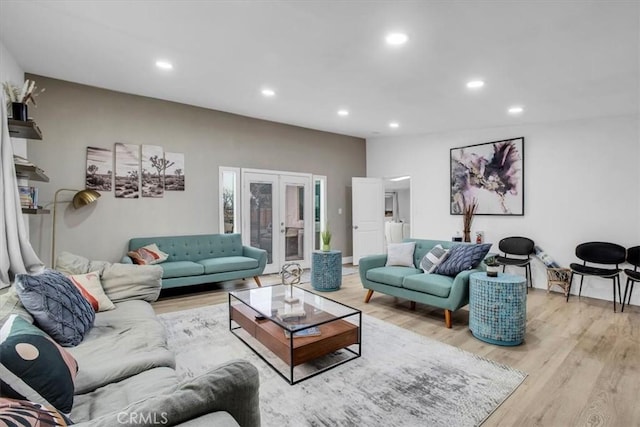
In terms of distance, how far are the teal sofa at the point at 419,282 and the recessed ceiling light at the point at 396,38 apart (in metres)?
2.28

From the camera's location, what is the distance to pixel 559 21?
7.99 ft

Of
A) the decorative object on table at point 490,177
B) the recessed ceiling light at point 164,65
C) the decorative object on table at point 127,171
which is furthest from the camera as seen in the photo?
the decorative object on table at point 490,177

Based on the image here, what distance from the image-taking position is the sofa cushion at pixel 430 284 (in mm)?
3314

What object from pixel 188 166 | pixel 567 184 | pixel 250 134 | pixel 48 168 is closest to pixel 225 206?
pixel 188 166

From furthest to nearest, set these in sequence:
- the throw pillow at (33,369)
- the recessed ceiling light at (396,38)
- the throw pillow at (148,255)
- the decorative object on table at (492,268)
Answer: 1. the throw pillow at (148,255)
2. the decorative object on table at (492,268)
3. the recessed ceiling light at (396,38)
4. the throw pillow at (33,369)

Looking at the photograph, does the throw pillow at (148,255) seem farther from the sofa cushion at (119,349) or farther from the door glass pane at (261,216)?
the sofa cushion at (119,349)

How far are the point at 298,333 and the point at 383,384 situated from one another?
72cm

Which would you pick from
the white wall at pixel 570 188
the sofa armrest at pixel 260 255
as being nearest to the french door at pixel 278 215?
the sofa armrest at pixel 260 255

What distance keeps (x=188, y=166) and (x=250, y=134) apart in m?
1.25

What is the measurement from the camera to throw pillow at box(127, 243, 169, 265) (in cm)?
427

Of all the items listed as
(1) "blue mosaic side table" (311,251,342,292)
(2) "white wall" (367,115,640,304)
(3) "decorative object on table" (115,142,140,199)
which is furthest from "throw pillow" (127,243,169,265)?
(2) "white wall" (367,115,640,304)

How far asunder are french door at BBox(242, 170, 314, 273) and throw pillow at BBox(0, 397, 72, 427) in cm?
486

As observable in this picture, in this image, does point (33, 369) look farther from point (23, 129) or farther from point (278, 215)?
point (278, 215)

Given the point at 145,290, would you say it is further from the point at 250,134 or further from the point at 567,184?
the point at 567,184
